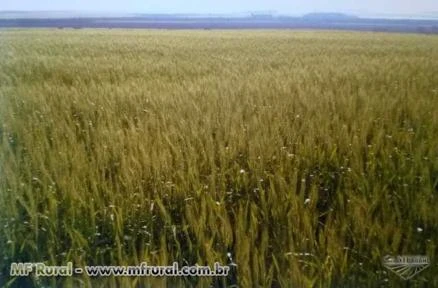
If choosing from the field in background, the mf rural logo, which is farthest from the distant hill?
the mf rural logo

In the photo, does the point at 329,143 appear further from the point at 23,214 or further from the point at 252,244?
the point at 23,214

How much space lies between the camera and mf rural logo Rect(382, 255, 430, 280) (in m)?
1.12

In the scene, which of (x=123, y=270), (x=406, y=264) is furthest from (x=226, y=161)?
(x=406, y=264)

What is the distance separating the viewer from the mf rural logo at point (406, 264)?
3.68 feet

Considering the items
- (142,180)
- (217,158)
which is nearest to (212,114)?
(217,158)

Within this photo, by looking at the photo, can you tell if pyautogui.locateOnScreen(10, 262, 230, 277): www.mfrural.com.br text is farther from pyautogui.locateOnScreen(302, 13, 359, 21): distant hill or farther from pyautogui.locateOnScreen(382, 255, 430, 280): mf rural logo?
pyautogui.locateOnScreen(302, 13, 359, 21): distant hill

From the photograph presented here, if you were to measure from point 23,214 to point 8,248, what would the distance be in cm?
11

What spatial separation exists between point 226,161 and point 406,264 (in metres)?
0.67

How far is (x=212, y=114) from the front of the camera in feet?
4.75

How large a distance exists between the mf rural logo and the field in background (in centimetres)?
2

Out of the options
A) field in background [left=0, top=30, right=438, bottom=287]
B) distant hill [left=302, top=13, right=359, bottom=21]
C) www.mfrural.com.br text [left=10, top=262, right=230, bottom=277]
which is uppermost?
distant hill [left=302, top=13, right=359, bottom=21]

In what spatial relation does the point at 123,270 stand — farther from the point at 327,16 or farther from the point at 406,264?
the point at 327,16

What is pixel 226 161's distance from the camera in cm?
131

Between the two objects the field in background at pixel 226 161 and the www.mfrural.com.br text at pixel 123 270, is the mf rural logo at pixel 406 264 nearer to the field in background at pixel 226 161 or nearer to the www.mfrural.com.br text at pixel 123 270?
the field in background at pixel 226 161
